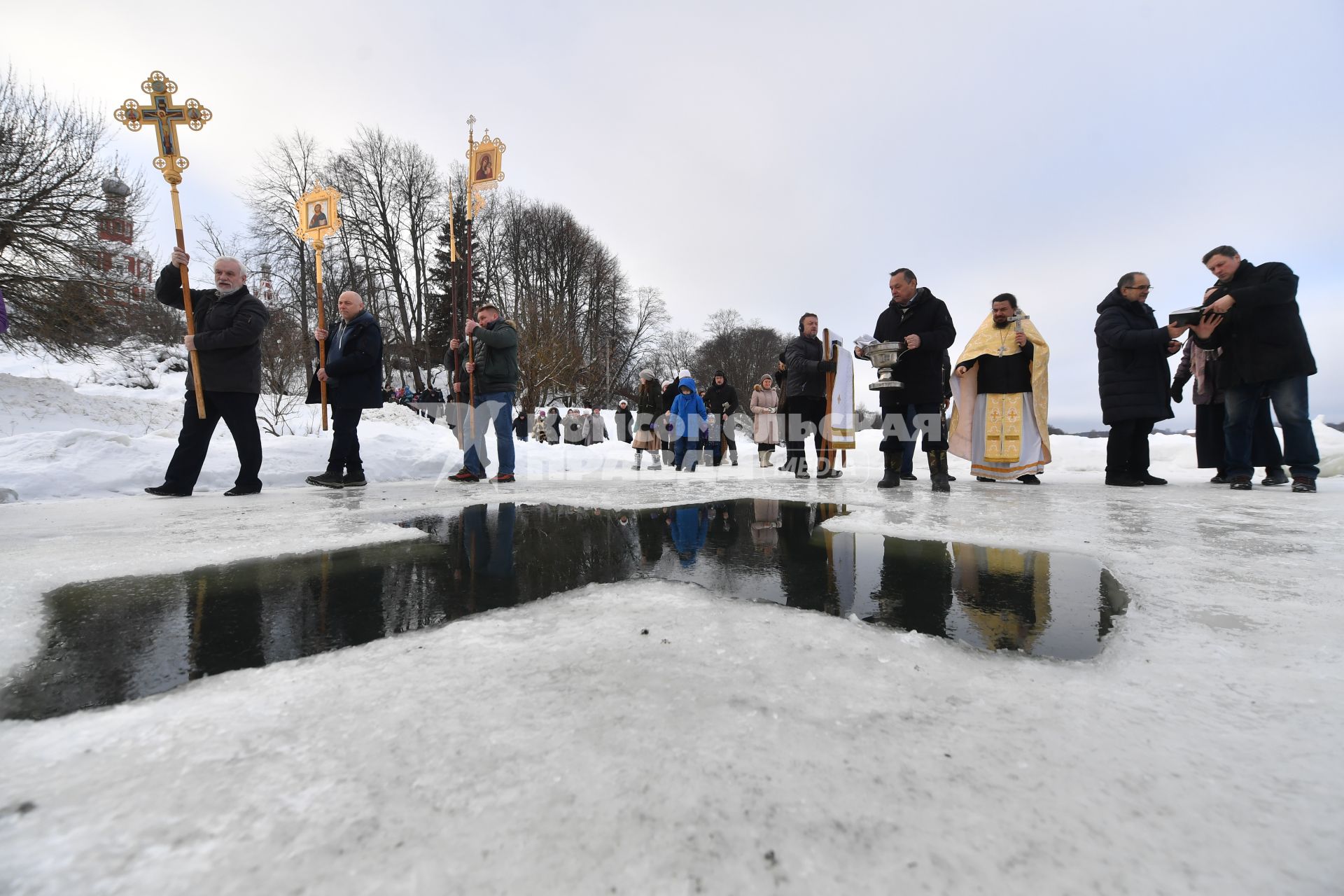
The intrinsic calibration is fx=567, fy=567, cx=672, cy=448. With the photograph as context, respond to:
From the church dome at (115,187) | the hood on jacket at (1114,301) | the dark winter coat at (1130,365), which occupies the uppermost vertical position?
the church dome at (115,187)

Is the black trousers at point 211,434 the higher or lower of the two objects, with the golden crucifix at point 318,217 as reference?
lower

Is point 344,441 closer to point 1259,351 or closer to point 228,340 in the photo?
point 228,340

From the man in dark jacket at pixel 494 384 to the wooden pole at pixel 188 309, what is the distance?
217 centimetres

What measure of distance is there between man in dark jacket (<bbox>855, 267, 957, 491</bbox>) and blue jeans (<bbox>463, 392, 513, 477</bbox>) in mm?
3767

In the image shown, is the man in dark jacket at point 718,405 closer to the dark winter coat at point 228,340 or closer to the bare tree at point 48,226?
the dark winter coat at point 228,340

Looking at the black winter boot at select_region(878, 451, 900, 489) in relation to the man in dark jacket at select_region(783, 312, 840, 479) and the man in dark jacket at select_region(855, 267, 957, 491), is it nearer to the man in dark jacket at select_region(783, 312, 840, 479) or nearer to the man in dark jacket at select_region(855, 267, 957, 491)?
the man in dark jacket at select_region(855, 267, 957, 491)

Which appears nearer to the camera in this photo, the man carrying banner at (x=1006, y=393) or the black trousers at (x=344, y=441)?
the black trousers at (x=344, y=441)

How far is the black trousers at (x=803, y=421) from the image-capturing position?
23.1ft

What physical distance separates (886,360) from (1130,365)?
2441 mm

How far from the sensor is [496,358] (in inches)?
245

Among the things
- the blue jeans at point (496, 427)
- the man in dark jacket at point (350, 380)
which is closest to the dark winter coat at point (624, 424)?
the blue jeans at point (496, 427)

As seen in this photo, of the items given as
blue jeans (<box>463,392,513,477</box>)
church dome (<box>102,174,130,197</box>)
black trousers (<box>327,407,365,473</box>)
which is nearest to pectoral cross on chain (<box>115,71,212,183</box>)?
black trousers (<box>327,407,365,473</box>)

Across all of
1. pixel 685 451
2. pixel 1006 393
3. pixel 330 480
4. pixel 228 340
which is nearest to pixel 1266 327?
pixel 1006 393

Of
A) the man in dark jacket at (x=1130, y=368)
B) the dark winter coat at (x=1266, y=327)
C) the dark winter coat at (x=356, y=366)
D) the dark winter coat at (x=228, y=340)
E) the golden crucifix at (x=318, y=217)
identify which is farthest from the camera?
the golden crucifix at (x=318, y=217)
